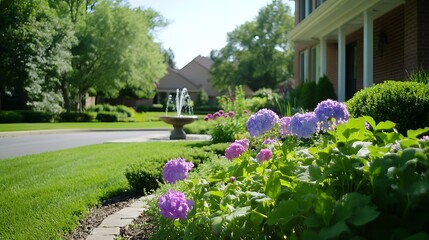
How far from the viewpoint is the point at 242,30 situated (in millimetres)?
50594

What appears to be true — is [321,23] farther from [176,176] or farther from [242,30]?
[242,30]

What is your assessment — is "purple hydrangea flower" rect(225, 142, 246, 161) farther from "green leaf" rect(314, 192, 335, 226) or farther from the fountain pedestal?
the fountain pedestal

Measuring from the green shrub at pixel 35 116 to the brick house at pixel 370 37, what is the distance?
61.0ft

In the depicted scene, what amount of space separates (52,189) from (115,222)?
7.03ft

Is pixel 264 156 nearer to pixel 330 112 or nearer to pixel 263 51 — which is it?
pixel 330 112

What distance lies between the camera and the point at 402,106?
5180 millimetres

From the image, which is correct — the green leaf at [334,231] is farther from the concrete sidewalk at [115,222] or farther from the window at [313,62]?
the window at [313,62]

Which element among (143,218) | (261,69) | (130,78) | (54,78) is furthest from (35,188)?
(261,69)

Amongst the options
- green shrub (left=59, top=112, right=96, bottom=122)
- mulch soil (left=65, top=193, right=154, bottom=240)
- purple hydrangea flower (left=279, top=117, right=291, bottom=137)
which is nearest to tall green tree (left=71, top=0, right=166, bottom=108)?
green shrub (left=59, top=112, right=96, bottom=122)

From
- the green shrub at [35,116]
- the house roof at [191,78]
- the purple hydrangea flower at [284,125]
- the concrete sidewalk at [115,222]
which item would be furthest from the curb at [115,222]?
the house roof at [191,78]

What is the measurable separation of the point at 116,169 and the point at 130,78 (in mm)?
26467

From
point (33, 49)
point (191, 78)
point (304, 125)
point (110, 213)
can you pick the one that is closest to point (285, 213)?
point (304, 125)

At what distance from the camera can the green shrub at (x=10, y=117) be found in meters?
25.4

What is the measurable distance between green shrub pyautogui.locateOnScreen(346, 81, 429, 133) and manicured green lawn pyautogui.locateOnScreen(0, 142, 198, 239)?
289 centimetres
